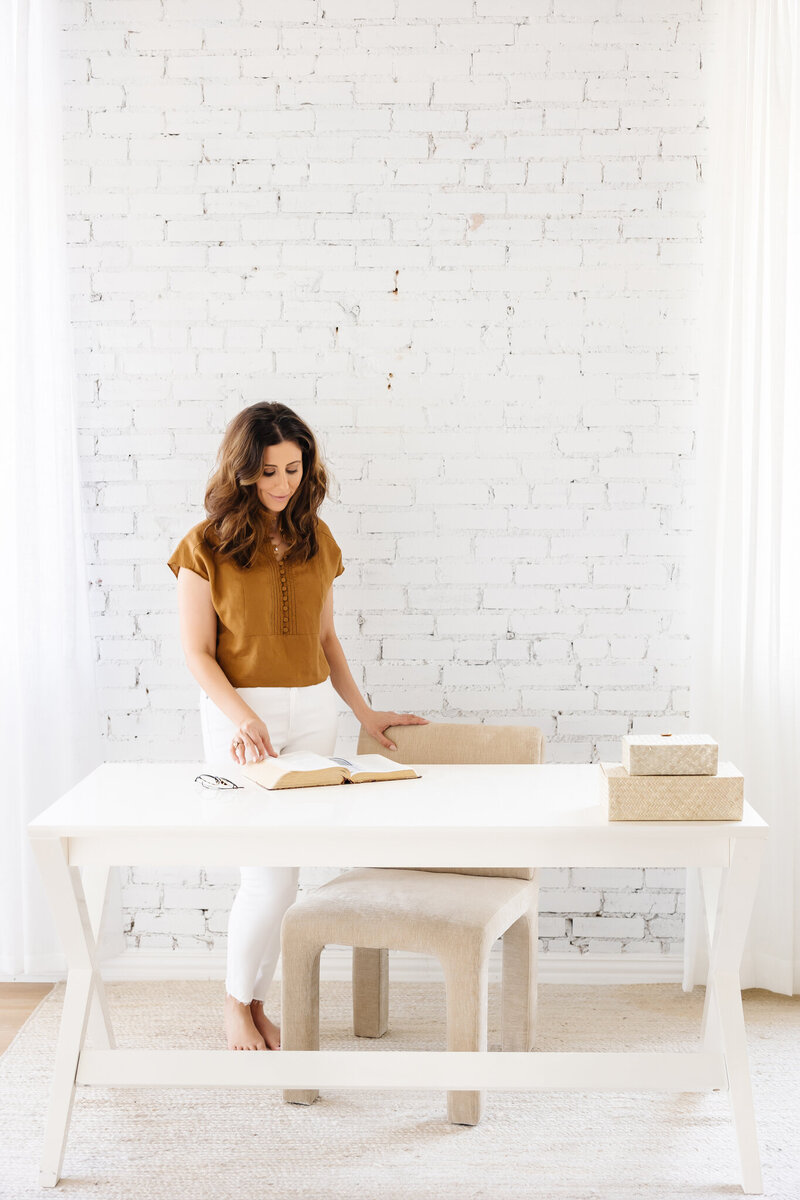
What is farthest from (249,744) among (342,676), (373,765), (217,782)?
(342,676)

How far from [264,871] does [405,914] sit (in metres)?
0.37

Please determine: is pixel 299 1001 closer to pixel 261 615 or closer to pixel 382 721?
pixel 382 721

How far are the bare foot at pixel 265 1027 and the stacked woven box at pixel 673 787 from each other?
1.08 metres

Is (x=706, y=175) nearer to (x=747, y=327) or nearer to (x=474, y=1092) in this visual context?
(x=747, y=327)

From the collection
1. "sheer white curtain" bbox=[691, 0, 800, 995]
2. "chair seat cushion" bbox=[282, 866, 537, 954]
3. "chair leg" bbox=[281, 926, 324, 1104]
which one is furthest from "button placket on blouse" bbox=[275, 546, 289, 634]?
"sheer white curtain" bbox=[691, 0, 800, 995]

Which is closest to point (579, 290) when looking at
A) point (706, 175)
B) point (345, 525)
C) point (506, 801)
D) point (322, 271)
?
point (706, 175)

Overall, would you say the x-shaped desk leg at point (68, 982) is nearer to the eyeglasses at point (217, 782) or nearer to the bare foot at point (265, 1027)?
the eyeglasses at point (217, 782)

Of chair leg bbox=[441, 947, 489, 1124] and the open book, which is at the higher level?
the open book

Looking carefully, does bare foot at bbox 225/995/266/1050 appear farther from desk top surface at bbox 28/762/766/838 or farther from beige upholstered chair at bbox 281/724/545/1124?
desk top surface at bbox 28/762/766/838

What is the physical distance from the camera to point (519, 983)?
100 inches

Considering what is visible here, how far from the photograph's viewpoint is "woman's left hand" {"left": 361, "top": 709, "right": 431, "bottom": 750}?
9.00 feet

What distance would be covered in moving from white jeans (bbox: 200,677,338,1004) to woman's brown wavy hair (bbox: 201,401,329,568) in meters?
0.34

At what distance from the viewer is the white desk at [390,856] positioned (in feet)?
6.47

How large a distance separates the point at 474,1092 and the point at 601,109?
96.1 inches
